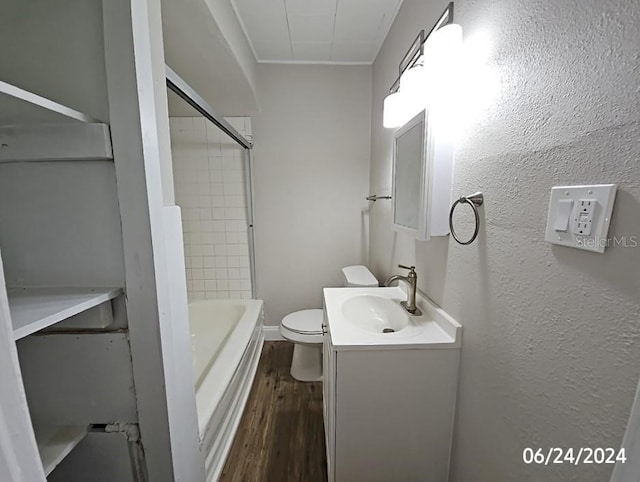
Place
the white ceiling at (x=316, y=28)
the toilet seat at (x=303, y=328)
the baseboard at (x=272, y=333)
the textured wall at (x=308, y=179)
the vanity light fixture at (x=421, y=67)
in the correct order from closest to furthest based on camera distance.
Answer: the vanity light fixture at (x=421, y=67)
the white ceiling at (x=316, y=28)
the toilet seat at (x=303, y=328)
the textured wall at (x=308, y=179)
the baseboard at (x=272, y=333)

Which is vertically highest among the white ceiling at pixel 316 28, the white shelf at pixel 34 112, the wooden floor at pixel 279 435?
the white ceiling at pixel 316 28

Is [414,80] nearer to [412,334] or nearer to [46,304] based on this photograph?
[412,334]

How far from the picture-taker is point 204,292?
96.3 inches

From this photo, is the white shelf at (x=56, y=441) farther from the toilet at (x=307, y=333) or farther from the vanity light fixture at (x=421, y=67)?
the vanity light fixture at (x=421, y=67)

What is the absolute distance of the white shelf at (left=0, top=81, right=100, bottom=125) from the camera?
0.47 metres

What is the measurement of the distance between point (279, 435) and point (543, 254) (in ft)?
5.10

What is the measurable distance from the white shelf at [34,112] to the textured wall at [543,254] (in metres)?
1.00

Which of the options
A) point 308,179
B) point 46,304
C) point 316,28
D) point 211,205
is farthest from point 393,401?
point 316,28

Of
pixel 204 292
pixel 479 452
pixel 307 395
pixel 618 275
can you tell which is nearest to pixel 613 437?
pixel 618 275

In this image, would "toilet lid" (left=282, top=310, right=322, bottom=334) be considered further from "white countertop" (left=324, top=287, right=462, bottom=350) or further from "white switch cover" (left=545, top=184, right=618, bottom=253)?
"white switch cover" (left=545, top=184, right=618, bottom=253)

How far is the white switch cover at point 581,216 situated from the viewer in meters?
0.47

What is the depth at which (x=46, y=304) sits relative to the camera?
542 mm

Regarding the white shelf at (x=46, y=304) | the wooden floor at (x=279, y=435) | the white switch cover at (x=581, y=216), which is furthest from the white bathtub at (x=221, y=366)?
the white switch cover at (x=581, y=216)

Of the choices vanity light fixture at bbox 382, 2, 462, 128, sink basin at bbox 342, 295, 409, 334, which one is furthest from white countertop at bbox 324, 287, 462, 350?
vanity light fixture at bbox 382, 2, 462, 128
